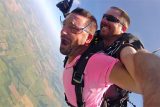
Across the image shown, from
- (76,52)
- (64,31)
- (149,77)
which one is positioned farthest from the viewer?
(64,31)

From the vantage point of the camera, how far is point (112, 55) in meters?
4.61

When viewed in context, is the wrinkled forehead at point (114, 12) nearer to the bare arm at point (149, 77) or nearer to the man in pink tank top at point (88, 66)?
the man in pink tank top at point (88, 66)

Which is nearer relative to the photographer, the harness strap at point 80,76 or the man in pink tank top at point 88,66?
the man in pink tank top at point 88,66

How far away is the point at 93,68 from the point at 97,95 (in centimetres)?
54

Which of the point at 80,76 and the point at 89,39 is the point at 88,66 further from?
the point at 89,39

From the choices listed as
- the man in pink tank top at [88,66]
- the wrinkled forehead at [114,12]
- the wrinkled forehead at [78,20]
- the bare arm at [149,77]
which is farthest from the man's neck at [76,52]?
the bare arm at [149,77]

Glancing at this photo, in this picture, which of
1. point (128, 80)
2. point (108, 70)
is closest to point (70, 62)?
point (108, 70)

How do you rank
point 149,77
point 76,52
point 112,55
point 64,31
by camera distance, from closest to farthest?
point 149,77 < point 112,55 < point 76,52 < point 64,31

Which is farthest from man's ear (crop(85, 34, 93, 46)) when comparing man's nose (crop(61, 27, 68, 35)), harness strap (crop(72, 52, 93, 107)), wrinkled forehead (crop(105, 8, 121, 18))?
wrinkled forehead (crop(105, 8, 121, 18))

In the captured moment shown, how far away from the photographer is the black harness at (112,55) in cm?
435

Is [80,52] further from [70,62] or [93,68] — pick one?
[93,68]

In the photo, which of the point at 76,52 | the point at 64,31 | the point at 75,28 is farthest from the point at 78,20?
the point at 76,52

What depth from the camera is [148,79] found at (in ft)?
7.36

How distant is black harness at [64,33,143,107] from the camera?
4346 mm
